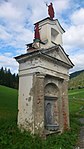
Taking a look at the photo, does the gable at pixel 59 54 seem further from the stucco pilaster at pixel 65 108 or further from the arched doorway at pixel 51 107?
the arched doorway at pixel 51 107

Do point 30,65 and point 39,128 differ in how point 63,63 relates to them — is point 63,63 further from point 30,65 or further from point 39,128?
point 39,128

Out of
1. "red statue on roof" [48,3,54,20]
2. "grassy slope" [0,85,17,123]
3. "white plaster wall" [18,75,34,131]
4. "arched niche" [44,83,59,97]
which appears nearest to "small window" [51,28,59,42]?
"red statue on roof" [48,3,54,20]

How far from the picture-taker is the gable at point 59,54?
12.2 m

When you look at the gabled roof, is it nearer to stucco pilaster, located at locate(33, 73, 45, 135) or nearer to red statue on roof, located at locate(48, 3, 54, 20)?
stucco pilaster, located at locate(33, 73, 45, 135)

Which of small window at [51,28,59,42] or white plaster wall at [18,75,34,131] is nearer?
white plaster wall at [18,75,34,131]

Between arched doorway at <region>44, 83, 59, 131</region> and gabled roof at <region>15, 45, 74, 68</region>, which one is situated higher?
gabled roof at <region>15, 45, 74, 68</region>

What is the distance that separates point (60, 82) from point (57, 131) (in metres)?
3.28

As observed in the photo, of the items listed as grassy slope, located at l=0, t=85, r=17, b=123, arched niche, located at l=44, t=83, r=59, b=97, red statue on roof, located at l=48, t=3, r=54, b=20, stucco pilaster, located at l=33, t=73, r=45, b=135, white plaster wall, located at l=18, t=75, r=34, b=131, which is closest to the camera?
stucco pilaster, located at l=33, t=73, r=45, b=135

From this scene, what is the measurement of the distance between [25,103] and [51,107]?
8.43 feet

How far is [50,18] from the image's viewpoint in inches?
518

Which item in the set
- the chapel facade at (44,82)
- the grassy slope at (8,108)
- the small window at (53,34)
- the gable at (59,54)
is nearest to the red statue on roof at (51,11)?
the chapel facade at (44,82)

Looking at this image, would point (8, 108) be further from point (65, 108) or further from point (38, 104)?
point (38, 104)

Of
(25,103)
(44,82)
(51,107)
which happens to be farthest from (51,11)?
(25,103)

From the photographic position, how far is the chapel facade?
10883mm
